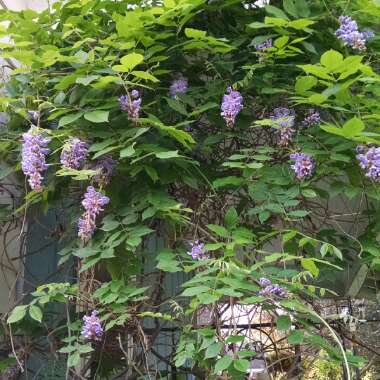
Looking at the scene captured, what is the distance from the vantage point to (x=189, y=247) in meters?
1.62

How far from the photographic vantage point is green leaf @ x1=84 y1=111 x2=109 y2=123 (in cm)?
147

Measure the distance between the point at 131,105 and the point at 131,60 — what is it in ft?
0.47

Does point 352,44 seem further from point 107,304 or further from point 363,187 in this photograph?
point 107,304

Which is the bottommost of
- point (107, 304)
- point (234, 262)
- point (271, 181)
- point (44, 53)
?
point (107, 304)

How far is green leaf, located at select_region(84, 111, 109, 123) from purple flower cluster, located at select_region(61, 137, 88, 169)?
0.30 ft

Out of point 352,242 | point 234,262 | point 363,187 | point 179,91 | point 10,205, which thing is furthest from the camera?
point 10,205

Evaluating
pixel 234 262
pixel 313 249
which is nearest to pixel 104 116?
pixel 234 262

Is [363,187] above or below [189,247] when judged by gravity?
above

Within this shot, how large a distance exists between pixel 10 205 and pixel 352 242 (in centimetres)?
133

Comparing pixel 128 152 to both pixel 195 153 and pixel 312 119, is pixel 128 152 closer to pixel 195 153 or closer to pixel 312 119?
pixel 195 153

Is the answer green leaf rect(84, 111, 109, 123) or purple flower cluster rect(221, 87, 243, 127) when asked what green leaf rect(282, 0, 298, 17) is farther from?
green leaf rect(84, 111, 109, 123)

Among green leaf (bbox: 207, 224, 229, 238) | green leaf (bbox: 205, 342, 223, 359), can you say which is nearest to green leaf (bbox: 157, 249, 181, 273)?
green leaf (bbox: 207, 224, 229, 238)

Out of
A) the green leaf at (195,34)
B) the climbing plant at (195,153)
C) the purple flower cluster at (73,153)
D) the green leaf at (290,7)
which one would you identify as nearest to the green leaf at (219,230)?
the climbing plant at (195,153)

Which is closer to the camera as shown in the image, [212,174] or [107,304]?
[107,304]
